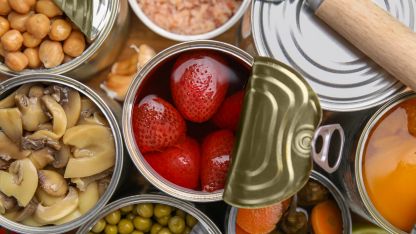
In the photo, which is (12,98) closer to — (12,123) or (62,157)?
(12,123)

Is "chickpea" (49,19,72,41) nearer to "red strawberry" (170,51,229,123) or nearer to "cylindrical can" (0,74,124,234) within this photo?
"cylindrical can" (0,74,124,234)

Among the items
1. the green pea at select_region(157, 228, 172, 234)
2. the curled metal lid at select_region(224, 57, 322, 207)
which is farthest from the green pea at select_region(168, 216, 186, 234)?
the curled metal lid at select_region(224, 57, 322, 207)

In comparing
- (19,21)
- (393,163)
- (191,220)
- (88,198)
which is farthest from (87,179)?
(393,163)

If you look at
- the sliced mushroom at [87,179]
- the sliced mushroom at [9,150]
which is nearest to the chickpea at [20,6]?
the sliced mushroom at [9,150]

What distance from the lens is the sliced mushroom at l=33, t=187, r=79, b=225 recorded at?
133 cm

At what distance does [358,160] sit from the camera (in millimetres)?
1276

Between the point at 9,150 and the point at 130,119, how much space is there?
0.28 m

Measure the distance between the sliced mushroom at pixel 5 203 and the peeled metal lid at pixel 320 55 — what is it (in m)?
0.62

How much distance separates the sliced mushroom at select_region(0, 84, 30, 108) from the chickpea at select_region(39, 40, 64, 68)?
0.22ft

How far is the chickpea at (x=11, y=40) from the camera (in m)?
1.31

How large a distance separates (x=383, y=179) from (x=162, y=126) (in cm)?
47

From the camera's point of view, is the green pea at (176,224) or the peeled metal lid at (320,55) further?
the green pea at (176,224)

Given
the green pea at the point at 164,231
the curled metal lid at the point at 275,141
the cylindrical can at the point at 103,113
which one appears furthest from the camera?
the green pea at the point at 164,231

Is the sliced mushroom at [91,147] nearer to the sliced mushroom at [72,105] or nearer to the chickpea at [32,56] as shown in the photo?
the sliced mushroom at [72,105]
